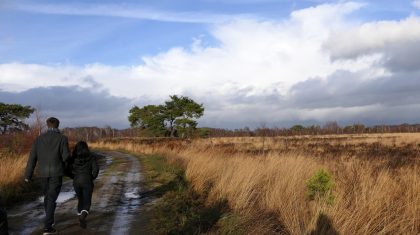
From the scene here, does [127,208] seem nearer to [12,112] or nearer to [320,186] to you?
[320,186]

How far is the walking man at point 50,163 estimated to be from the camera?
8.21 metres

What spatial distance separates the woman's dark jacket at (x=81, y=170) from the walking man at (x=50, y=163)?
551 millimetres

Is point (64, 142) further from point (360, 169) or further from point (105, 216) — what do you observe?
point (360, 169)

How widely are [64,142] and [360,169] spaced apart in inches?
248

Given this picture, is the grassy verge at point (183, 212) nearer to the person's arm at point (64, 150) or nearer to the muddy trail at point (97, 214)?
the muddy trail at point (97, 214)

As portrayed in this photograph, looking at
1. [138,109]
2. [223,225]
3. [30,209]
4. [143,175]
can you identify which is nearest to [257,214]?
[223,225]

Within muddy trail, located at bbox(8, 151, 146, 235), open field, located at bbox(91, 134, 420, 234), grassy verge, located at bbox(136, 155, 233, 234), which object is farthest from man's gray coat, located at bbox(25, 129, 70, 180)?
open field, located at bbox(91, 134, 420, 234)

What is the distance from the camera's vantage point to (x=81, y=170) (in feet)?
29.3

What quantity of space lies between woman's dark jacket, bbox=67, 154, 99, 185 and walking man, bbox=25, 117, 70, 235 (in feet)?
1.81

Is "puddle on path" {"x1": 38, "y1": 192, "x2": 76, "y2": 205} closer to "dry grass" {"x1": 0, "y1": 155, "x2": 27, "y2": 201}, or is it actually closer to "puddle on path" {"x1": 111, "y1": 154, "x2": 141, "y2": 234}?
"dry grass" {"x1": 0, "y1": 155, "x2": 27, "y2": 201}

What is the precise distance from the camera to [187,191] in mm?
12398

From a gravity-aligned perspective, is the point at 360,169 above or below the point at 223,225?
above

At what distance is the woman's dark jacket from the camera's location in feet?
29.2

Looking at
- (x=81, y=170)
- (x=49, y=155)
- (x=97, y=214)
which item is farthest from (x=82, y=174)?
(x=97, y=214)
